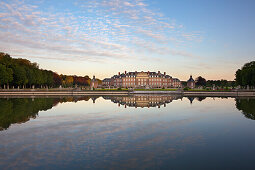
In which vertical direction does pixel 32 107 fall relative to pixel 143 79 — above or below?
below

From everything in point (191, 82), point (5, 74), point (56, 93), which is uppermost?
point (5, 74)

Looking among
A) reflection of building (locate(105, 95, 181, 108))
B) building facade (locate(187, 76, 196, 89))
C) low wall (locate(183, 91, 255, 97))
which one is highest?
building facade (locate(187, 76, 196, 89))

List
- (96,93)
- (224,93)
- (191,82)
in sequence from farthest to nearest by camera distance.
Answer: (191,82) → (96,93) → (224,93)

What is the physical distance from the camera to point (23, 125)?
14.7 meters

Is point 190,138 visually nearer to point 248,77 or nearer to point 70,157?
point 70,157

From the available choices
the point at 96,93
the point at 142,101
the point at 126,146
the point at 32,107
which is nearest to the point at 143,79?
the point at 96,93

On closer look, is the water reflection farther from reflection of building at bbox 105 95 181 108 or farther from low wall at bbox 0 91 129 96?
low wall at bbox 0 91 129 96

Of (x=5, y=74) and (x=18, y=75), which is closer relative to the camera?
(x=5, y=74)

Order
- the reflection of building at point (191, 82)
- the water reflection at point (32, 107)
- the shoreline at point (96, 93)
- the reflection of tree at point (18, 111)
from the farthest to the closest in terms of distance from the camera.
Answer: the reflection of building at point (191, 82) < the shoreline at point (96, 93) < the water reflection at point (32, 107) < the reflection of tree at point (18, 111)

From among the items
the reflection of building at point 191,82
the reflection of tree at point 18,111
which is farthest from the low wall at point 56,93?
the reflection of building at point 191,82

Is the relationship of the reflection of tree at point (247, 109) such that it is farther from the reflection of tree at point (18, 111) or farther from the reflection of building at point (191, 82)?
the reflection of building at point (191, 82)

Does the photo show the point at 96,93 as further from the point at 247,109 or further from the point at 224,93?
the point at 247,109

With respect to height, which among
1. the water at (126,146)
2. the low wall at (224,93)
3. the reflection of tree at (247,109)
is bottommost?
the water at (126,146)

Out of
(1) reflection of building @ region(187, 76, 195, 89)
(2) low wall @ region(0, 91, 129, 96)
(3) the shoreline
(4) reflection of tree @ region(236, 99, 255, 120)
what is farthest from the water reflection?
(1) reflection of building @ region(187, 76, 195, 89)
